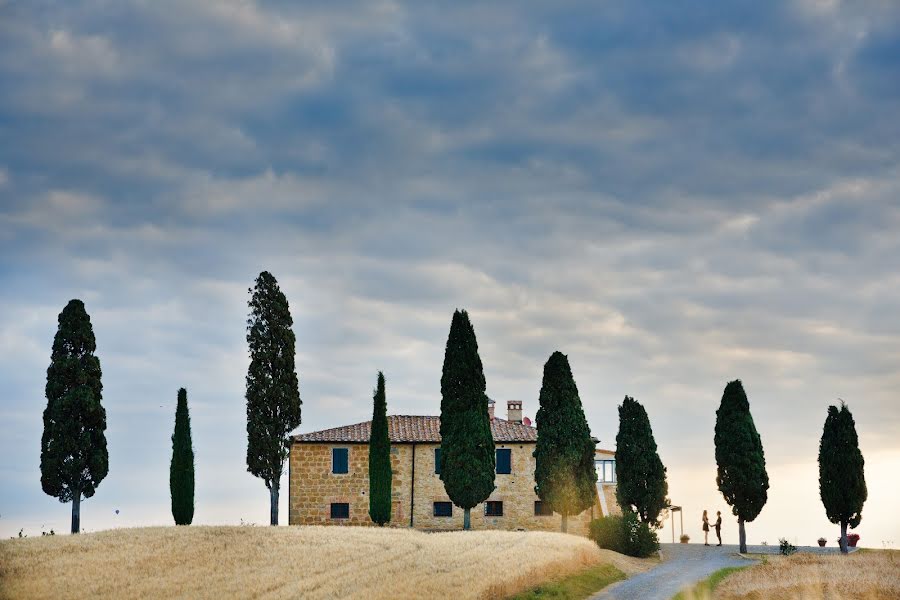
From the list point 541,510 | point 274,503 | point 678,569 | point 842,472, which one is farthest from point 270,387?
point 842,472

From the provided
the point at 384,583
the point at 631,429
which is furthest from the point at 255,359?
the point at 384,583

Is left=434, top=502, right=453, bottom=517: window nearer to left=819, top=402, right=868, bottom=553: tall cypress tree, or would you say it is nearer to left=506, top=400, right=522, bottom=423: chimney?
left=506, top=400, right=522, bottom=423: chimney

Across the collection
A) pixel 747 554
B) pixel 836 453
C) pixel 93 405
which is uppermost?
pixel 93 405

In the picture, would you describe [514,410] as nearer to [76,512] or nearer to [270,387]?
[270,387]

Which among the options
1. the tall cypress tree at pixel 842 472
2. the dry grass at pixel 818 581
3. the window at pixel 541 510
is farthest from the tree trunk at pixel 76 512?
the tall cypress tree at pixel 842 472

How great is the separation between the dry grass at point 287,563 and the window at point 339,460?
12.7 m

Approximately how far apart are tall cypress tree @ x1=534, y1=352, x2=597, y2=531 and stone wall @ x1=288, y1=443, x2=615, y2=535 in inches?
210

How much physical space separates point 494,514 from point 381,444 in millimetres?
9890

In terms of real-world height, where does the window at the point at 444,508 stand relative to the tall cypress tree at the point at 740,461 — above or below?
below

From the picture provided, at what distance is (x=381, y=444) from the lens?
5878 cm

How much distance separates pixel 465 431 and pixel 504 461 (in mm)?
8008

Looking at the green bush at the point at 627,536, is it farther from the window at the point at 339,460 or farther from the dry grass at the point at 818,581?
the window at the point at 339,460

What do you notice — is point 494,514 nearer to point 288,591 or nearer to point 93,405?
point 93,405

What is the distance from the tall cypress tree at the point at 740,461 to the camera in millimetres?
57594
